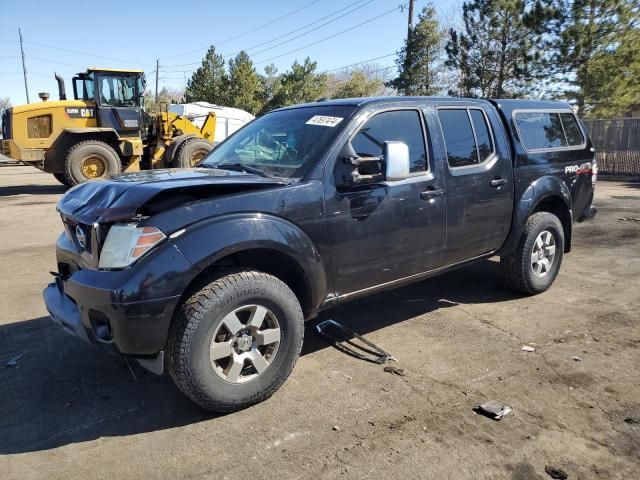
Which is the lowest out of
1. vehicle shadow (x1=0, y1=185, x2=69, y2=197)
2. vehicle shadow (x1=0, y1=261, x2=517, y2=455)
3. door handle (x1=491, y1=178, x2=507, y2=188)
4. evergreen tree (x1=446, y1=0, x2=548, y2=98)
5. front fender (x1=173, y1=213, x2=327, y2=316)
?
vehicle shadow (x1=0, y1=261, x2=517, y2=455)

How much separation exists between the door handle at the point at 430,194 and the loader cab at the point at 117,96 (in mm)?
12965

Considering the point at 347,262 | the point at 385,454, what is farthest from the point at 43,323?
the point at 385,454

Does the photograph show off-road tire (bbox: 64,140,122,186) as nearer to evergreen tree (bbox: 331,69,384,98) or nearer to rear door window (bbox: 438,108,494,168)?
rear door window (bbox: 438,108,494,168)

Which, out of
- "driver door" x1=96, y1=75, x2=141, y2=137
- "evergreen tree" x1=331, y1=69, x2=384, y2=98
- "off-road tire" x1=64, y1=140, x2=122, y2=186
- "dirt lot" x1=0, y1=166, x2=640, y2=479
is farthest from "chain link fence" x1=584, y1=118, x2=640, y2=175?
"evergreen tree" x1=331, y1=69, x2=384, y2=98

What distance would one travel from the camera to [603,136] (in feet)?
62.4

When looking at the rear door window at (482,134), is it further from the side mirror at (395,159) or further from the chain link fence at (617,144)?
the chain link fence at (617,144)

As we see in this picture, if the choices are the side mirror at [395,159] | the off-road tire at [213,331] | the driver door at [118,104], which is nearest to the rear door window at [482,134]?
the side mirror at [395,159]

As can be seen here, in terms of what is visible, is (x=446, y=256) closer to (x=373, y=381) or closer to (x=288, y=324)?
(x=373, y=381)

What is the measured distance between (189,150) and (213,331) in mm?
12628

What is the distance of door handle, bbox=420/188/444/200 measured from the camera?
3.93 metres

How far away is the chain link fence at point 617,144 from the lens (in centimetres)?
1817

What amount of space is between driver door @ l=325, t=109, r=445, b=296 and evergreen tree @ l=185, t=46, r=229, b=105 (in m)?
38.1

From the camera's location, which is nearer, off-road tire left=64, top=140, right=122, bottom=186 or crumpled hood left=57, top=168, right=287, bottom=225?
crumpled hood left=57, top=168, right=287, bottom=225

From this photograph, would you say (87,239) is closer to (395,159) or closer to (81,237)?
(81,237)
